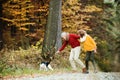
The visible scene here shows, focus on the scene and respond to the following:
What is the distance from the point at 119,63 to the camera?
12.3 ft

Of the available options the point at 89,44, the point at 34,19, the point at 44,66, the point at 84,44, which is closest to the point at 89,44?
the point at 89,44

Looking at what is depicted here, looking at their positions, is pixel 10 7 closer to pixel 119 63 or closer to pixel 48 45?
pixel 48 45

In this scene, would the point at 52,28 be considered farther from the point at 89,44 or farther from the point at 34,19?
the point at 34,19

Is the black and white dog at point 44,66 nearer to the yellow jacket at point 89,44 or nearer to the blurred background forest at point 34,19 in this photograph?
the yellow jacket at point 89,44

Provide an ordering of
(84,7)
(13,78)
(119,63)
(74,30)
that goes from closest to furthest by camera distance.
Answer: (119,63), (13,78), (74,30), (84,7)

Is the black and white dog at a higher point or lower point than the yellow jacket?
lower

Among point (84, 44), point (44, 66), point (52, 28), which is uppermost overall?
point (84, 44)

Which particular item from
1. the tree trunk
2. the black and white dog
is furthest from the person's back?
the tree trunk

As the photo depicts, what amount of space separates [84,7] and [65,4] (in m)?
2.76

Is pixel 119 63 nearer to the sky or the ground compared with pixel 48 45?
nearer to the sky

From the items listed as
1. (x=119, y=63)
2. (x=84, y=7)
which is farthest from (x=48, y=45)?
(x=119, y=63)

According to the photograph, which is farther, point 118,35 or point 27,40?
point 27,40

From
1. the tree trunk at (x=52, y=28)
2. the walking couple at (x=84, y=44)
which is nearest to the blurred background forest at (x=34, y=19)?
the tree trunk at (x=52, y=28)

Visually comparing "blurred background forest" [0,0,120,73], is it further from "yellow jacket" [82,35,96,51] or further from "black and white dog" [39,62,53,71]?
"yellow jacket" [82,35,96,51]
